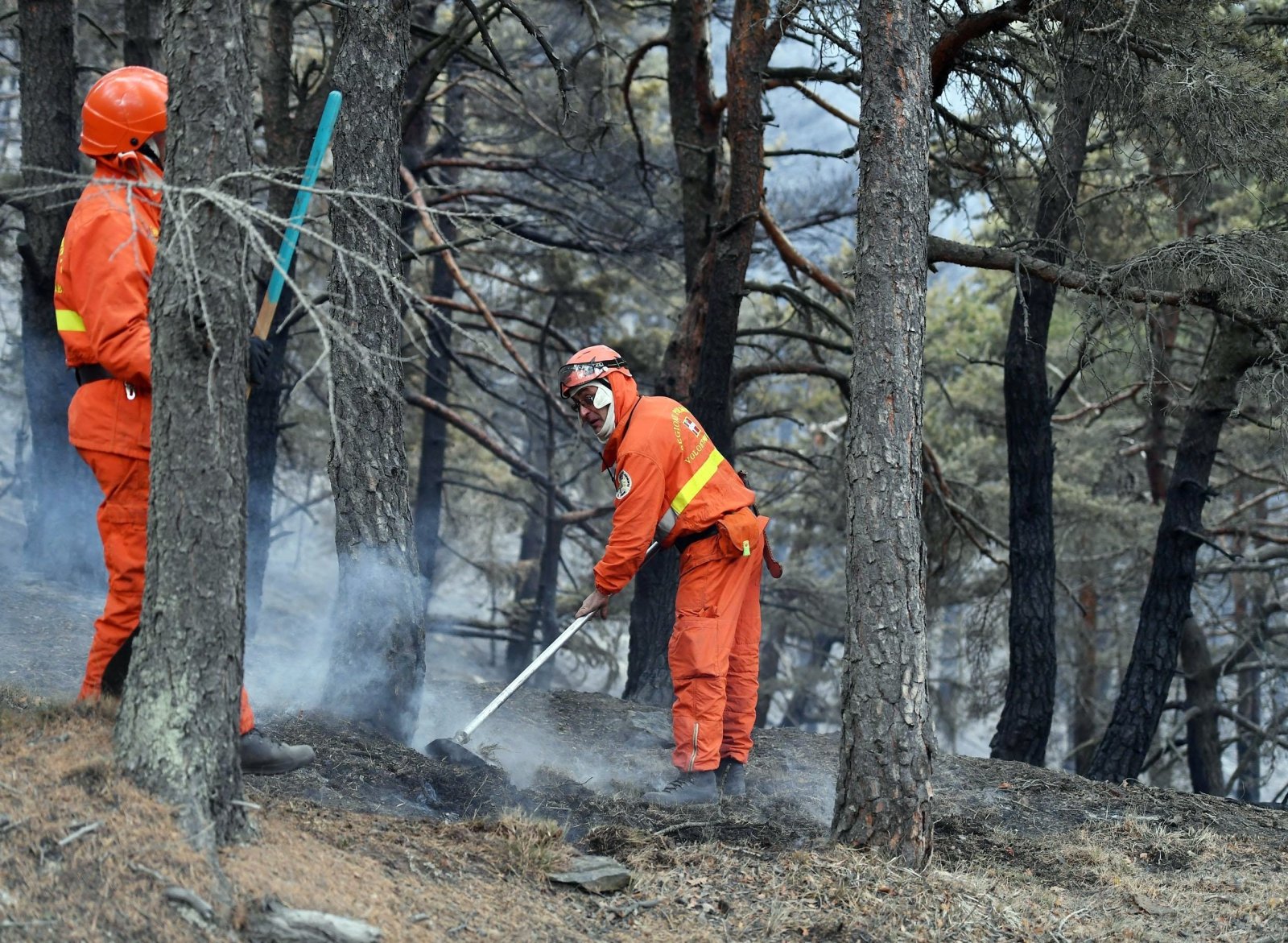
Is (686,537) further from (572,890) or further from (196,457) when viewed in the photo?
(196,457)

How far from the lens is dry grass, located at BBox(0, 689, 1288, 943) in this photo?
3.14 meters

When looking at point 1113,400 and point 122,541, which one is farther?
point 1113,400

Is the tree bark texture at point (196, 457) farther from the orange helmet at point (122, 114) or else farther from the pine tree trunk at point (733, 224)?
the pine tree trunk at point (733, 224)

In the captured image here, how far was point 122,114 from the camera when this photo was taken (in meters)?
4.30

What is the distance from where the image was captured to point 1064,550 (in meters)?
17.3

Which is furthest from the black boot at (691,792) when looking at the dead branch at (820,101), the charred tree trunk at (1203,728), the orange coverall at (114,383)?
the charred tree trunk at (1203,728)

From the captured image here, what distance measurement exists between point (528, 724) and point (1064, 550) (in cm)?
1234

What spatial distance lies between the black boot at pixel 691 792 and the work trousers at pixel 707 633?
0.05m

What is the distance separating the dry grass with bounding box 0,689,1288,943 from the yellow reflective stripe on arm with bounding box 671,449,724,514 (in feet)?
4.64

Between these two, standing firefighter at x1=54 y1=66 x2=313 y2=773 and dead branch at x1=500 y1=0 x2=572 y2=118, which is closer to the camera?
standing firefighter at x1=54 y1=66 x2=313 y2=773

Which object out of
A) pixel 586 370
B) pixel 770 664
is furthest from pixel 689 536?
pixel 770 664

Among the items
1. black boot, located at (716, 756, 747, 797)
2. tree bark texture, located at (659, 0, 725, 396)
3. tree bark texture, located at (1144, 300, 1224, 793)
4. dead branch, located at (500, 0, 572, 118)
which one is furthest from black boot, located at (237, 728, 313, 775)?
tree bark texture, located at (1144, 300, 1224, 793)

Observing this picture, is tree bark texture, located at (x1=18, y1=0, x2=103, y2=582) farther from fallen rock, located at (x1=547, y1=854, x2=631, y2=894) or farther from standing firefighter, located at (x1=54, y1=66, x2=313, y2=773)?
fallen rock, located at (x1=547, y1=854, x2=631, y2=894)

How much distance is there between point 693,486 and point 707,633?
0.70 m
